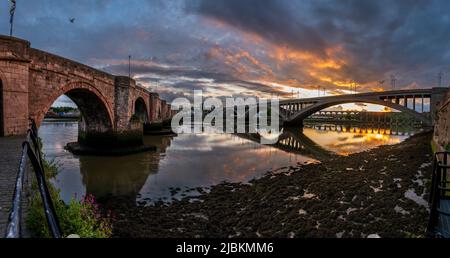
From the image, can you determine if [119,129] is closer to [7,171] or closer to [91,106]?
[91,106]

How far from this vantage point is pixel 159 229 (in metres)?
8.62

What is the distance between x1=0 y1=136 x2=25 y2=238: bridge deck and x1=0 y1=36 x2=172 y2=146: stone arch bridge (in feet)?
5.90

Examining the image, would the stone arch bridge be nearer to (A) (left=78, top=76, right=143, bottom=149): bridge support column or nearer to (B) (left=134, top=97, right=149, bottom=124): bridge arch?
(A) (left=78, top=76, right=143, bottom=149): bridge support column

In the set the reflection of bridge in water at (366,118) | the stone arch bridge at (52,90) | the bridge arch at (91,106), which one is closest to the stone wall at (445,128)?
the stone arch bridge at (52,90)

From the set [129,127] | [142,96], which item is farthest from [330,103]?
[129,127]

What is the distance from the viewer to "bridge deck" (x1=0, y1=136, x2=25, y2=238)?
430cm

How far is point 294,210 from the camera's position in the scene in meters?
10.2

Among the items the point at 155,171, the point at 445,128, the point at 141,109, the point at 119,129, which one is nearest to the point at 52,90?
the point at 155,171

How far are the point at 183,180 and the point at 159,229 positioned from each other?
6878 mm

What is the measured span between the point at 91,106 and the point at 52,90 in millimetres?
7335

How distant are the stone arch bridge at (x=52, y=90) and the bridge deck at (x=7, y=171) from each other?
1.80 metres

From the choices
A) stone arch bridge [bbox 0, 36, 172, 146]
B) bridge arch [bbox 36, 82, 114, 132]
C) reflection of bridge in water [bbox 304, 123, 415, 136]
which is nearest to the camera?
stone arch bridge [bbox 0, 36, 172, 146]

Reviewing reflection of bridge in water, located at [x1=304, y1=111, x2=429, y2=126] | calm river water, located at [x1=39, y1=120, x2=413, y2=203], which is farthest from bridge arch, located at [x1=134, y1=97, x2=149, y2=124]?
reflection of bridge in water, located at [x1=304, y1=111, x2=429, y2=126]

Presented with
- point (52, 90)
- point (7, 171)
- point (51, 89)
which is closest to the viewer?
point (7, 171)
